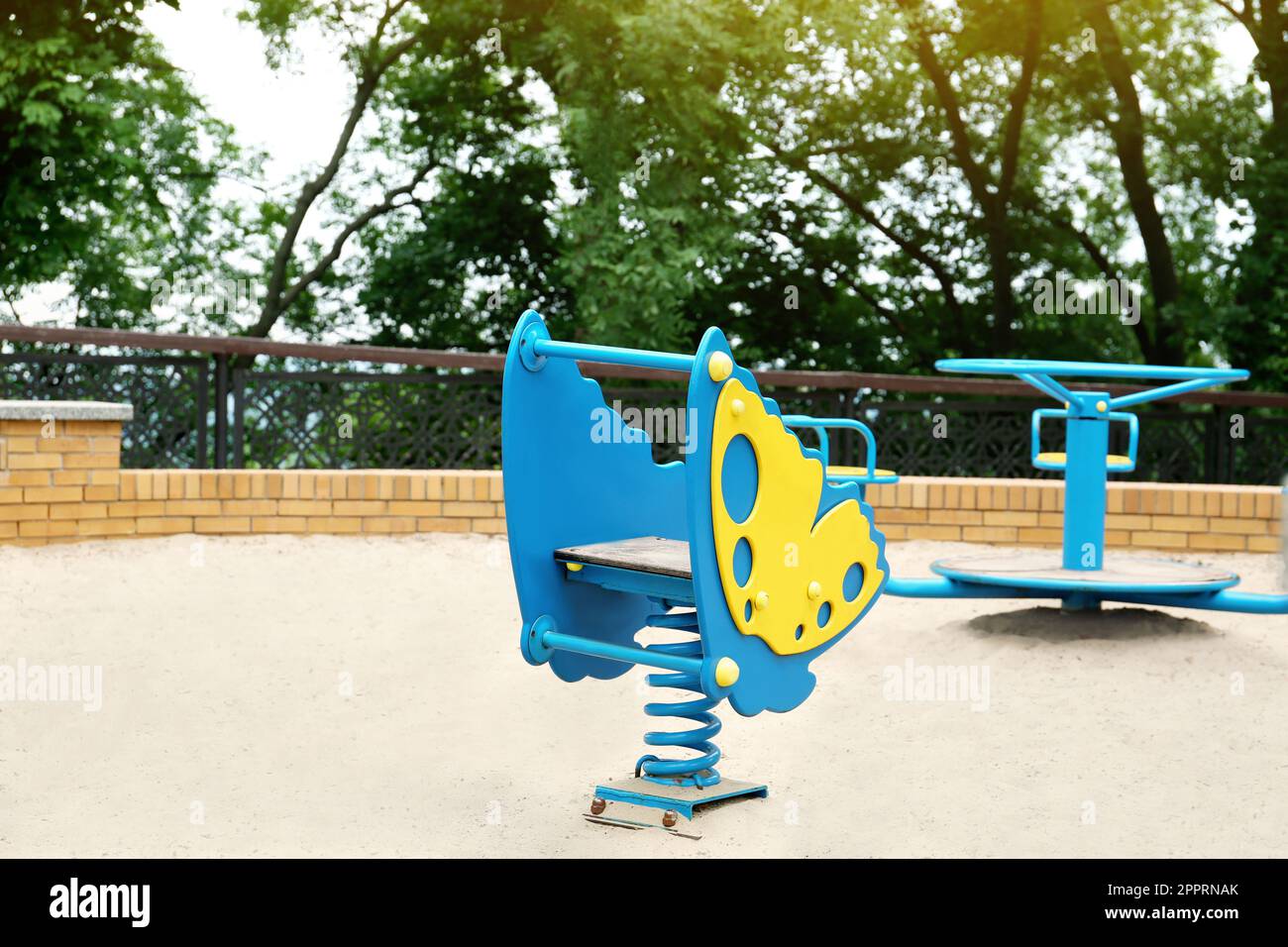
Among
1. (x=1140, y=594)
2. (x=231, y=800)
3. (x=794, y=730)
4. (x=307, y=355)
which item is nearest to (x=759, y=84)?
(x=307, y=355)

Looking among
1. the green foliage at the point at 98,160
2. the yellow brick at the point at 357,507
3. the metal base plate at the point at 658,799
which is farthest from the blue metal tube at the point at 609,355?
the green foliage at the point at 98,160

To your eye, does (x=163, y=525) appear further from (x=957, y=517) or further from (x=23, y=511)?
(x=957, y=517)

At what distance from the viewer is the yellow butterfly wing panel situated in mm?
3027

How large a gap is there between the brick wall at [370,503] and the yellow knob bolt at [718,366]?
4235 millimetres

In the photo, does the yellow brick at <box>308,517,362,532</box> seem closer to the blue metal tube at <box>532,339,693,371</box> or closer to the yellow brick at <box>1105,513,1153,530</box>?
the blue metal tube at <box>532,339,693,371</box>

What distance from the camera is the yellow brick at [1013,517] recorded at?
25.3 feet

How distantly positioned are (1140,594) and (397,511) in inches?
153

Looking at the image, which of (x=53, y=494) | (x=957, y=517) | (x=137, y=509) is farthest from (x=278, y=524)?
(x=957, y=517)

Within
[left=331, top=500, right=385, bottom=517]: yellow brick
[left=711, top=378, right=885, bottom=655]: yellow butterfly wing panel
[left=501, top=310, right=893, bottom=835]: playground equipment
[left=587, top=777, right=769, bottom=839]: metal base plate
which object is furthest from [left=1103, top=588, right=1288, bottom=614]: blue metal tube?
[left=331, top=500, right=385, bottom=517]: yellow brick

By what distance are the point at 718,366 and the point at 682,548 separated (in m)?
0.75

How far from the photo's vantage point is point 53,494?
21.4ft

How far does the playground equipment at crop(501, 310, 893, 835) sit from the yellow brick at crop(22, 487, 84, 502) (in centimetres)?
390

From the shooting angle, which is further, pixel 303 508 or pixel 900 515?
pixel 900 515

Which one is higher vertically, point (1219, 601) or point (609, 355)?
point (609, 355)
